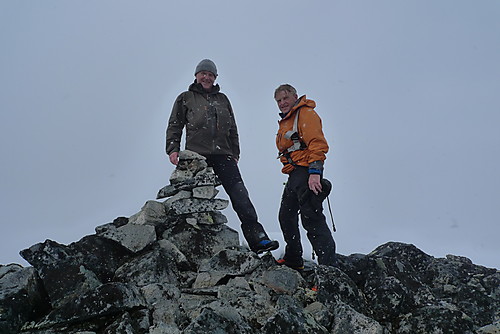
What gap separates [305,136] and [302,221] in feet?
5.48

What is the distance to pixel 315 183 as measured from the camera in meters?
7.58

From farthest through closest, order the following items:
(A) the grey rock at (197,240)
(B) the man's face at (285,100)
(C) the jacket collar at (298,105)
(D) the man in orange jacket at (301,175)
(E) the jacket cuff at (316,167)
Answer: (A) the grey rock at (197,240) < (B) the man's face at (285,100) < (C) the jacket collar at (298,105) < (D) the man in orange jacket at (301,175) < (E) the jacket cuff at (316,167)

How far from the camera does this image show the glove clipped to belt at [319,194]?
25.4 ft

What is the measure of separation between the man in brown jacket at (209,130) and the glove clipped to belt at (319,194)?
5.89 ft

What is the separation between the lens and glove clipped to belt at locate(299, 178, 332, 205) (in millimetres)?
7750

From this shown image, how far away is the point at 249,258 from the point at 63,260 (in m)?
3.23

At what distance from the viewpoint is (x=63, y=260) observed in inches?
283

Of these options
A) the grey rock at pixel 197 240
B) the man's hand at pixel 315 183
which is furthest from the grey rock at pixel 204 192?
the man's hand at pixel 315 183

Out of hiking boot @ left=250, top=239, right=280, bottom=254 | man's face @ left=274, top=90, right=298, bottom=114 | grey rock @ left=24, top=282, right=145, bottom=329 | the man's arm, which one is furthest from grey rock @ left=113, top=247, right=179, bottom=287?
man's face @ left=274, top=90, right=298, bottom=114

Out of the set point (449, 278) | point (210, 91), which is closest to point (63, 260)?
point (210, 91)

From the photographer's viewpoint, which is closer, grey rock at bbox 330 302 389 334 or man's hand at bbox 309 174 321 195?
grey rock at bbox 330 302 389 334

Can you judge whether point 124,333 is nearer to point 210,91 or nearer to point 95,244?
point 95,244

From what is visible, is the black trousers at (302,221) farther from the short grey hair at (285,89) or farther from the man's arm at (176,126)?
the man's arm at (176,126)

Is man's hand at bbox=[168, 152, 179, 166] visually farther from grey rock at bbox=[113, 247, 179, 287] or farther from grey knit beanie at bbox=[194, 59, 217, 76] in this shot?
grey rock at bbox=[113, 247, 179, 287]
